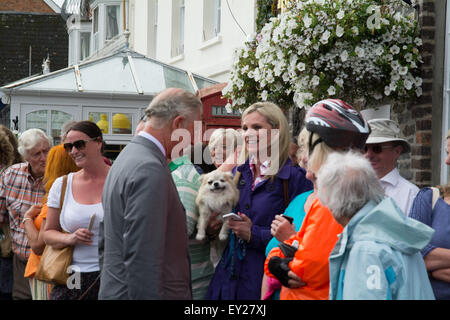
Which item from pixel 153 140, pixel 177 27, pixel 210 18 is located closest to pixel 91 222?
pixel 153 140

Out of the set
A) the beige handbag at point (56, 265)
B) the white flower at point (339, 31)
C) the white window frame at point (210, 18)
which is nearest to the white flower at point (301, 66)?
the white flower at point (339, 31)

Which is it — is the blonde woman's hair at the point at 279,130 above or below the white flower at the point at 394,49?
below

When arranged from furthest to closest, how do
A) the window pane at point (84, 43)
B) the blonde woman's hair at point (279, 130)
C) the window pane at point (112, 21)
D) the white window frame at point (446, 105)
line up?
the window pane at point (84, 43)
the window pane at point (112, 21)
the white window frame at point (446, 105)
the blonde woman's hair at point (279, 130)

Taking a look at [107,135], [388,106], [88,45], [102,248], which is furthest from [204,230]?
[88,45]

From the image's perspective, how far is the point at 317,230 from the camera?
119 inches

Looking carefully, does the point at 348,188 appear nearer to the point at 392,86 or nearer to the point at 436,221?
the point at 436,221

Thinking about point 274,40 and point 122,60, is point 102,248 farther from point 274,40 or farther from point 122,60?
point 122,60

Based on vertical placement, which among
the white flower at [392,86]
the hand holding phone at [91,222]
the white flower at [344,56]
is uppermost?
the white flower at [344,56]

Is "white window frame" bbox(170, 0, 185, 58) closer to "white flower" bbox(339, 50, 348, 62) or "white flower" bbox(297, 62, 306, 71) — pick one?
"white flower" bbox(297, 62, 306, 71)

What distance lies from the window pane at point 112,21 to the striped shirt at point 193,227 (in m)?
20.1

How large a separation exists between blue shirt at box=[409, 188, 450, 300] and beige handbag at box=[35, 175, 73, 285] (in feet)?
7.43

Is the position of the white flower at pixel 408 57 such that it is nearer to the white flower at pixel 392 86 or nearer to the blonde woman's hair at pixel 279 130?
the white flower at pixel 392 86

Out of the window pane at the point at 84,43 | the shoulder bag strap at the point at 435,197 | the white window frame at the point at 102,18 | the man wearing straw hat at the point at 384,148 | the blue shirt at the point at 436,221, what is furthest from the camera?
the window pane at the point at 84,43

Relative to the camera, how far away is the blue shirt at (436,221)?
352 cm
